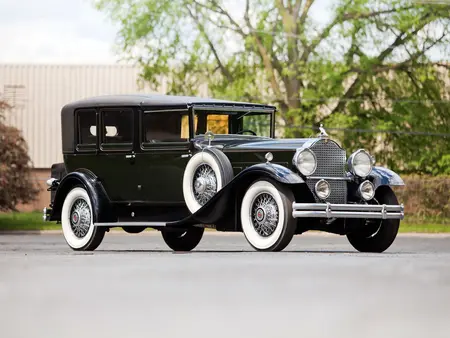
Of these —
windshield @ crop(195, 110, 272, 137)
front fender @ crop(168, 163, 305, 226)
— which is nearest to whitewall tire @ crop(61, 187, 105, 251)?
front fender @ crop(168, 163, 305, 226)

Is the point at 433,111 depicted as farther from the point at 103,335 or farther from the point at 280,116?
the point at 103,335

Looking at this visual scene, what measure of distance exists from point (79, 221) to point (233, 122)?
2677 millimetres

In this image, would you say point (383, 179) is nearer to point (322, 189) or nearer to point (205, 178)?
point (322, 189)

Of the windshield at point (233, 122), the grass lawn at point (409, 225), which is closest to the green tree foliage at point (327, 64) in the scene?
the grass lawn at point (409, 225)

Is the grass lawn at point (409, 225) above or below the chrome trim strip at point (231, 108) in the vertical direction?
below

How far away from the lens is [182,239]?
59.2ft

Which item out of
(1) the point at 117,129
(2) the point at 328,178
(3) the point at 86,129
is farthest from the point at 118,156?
(2) the point at 328,178

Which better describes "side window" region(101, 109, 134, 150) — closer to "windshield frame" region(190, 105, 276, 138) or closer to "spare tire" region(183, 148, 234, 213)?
"windshield frame" region(190, 105, 276, 138)

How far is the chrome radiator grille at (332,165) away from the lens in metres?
15.4

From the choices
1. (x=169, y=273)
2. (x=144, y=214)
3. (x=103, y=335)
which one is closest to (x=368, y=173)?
(x=144, y=214)

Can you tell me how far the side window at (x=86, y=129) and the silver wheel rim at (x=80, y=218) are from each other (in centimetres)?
88

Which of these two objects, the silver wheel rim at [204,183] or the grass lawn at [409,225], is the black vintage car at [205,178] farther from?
the grass lawn at [409,225]

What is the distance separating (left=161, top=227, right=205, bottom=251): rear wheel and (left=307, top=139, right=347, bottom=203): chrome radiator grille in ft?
10.2

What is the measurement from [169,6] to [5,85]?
1526cm
